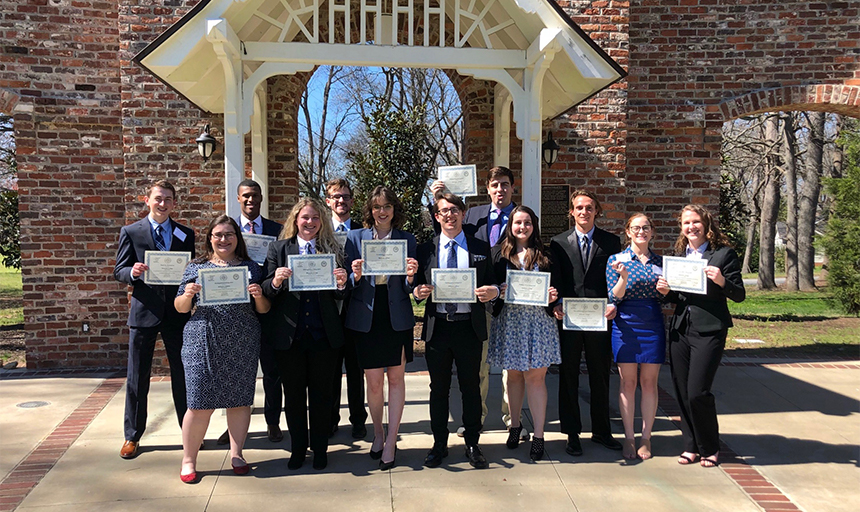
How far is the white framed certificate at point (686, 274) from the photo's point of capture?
386 centimetres

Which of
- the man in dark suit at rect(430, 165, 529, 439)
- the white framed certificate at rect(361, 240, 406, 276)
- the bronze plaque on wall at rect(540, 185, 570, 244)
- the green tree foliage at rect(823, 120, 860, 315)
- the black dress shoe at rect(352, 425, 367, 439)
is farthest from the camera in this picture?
the green tree foliage at rect(823, 120, 860, 315)

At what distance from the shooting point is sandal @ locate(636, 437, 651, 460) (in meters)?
4.21

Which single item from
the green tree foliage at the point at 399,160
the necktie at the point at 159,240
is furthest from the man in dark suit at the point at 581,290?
the green tree foliage at the point at 399,160

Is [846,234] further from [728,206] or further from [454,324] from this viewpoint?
[454,324]

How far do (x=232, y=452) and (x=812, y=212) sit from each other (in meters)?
18.6

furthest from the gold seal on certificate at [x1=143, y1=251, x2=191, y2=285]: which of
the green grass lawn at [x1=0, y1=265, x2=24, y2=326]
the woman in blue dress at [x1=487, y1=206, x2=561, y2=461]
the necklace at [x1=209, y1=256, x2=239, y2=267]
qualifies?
the green grass lawn at [x1=0, y1=265, x2=24, y2=326]

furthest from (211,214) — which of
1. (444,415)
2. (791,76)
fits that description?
(791,76)

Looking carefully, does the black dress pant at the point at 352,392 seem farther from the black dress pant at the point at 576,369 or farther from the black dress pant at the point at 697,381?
the black dress pant at the point at 697,381

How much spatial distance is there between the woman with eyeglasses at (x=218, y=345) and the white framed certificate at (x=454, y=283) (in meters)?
1.15

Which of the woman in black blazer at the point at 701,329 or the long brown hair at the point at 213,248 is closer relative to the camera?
the long brown hair at the point at 213,248

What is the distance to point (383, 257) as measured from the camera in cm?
382

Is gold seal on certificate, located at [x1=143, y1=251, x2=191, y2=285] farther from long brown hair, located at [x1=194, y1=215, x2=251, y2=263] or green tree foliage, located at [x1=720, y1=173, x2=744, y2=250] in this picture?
green tree foliage, located at [x1=720, y1=173, x2=744, y2=250]

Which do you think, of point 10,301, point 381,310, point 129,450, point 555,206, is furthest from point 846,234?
point 10,301

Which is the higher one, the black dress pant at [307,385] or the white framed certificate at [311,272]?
the white framed certificate at [311,272]
